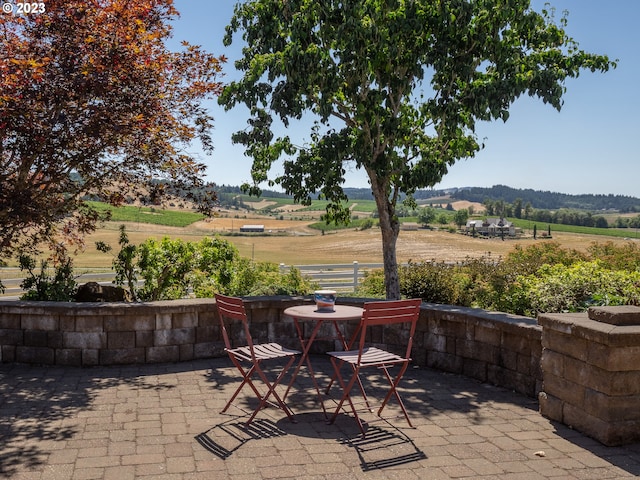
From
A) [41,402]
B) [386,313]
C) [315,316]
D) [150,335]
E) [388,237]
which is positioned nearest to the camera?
[386,313]

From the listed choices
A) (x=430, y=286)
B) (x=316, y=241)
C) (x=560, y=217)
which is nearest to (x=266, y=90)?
(x=430, y=286)

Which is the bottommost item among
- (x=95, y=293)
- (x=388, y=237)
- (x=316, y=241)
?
(x=316, y=241)

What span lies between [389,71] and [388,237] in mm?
2441

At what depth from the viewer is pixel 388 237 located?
8.96 meters

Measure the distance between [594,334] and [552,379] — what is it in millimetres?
679

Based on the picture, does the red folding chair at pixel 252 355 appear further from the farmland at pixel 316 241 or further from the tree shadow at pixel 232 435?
the farmland at pixel 316 241

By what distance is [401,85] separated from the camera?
8141mm

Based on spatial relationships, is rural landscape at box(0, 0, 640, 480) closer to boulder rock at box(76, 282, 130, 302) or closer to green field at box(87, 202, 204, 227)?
boulder rock at box(76, 282, 130, 302)

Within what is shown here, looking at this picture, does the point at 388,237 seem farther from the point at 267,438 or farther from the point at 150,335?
the point at 267,438

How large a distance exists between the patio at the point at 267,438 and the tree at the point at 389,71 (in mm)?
3832

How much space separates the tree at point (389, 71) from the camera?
755 centimetres

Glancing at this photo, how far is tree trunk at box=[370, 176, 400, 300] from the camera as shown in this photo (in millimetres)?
8859

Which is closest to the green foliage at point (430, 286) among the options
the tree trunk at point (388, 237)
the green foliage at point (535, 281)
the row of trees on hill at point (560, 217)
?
the green foliage at point (535, 281)

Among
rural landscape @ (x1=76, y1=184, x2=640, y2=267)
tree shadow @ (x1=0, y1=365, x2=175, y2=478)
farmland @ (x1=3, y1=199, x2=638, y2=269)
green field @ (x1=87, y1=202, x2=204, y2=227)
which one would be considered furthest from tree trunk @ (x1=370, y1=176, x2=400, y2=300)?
green field @ (x1=87, y1=202, x2=204, y2=227)
